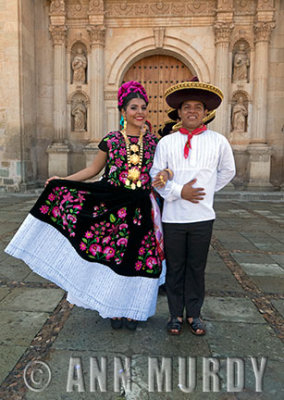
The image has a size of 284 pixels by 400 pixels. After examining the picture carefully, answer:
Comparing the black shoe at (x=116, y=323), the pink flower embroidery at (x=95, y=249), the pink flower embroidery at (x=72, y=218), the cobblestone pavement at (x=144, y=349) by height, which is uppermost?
the pink flower embroidery at (x=72, y=218)

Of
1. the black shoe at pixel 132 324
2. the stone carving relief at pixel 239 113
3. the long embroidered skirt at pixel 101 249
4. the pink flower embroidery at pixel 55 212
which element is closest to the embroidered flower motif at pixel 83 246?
the long embroidered skirt at pixel 101 249

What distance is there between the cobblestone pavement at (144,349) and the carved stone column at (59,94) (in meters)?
7.49

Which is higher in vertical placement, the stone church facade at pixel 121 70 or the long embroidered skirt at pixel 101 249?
the stone church facade at pixel 121 70

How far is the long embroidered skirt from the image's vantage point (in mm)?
2188

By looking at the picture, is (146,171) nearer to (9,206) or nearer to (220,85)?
(9,206)

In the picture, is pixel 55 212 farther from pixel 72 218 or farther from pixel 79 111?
pixel 79 111

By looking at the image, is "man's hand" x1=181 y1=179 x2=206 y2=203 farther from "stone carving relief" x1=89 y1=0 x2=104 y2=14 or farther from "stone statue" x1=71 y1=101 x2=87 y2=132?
"stone carving relief" x1=89 y1=0 x2=104 y2=14

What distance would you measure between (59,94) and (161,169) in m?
9.34

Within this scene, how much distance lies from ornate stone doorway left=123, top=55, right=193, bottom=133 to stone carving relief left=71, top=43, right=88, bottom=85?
4.77 ft

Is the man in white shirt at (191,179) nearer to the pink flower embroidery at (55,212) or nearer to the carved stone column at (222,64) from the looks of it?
the pink flower embroidery at (55,212)

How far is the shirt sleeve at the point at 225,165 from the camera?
7.12 feet

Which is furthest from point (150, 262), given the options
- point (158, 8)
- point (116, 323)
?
point (158, 8)

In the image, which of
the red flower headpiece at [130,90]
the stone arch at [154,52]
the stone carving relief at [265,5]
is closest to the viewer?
the red flower headpiece at [130,90]

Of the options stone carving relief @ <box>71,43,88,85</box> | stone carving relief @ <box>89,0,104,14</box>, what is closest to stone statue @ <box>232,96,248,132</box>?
stone carving relief @ <box>71,43,88,85</box>
